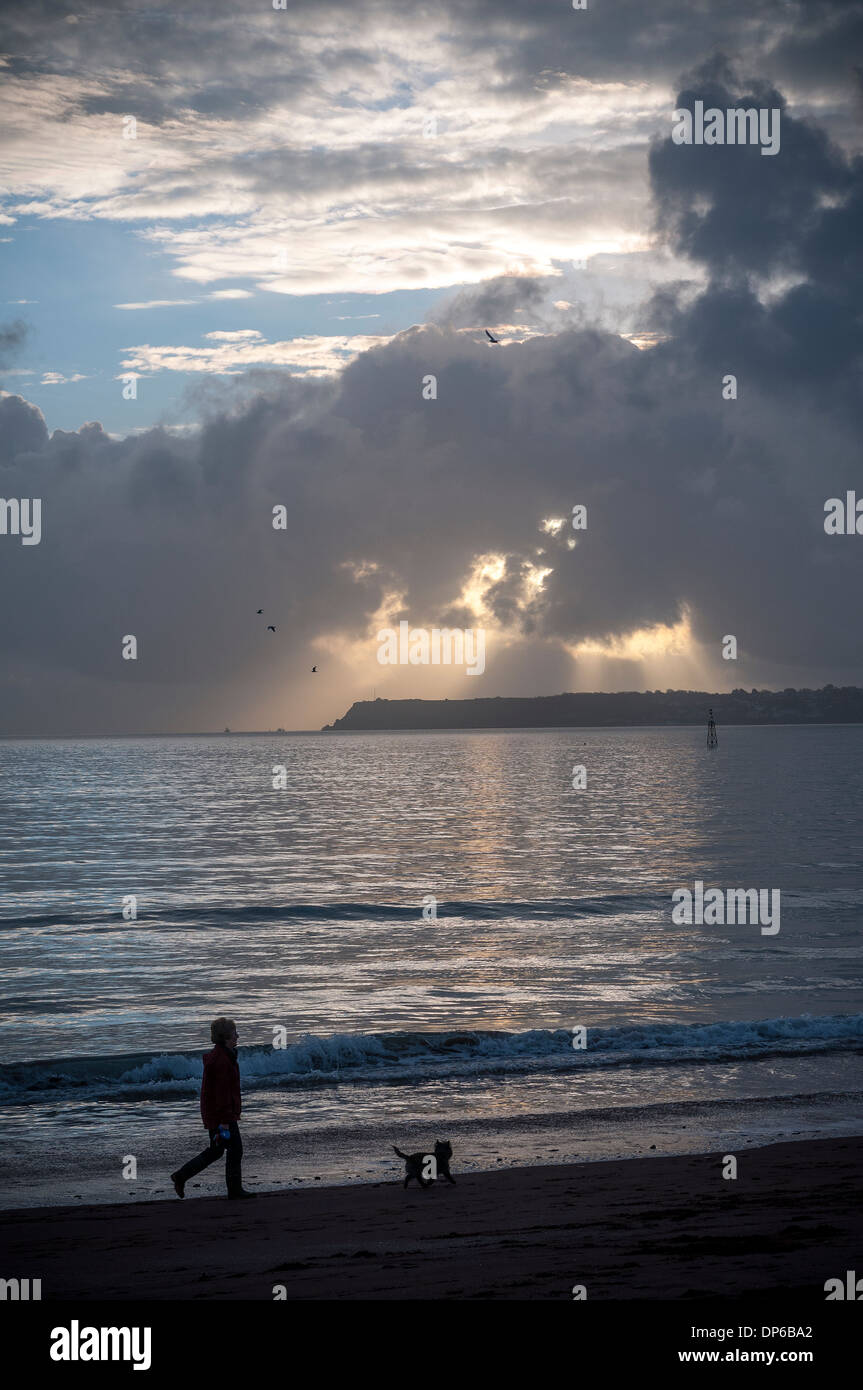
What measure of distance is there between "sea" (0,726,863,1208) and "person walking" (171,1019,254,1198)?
2.65 feet

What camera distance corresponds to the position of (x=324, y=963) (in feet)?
99.1

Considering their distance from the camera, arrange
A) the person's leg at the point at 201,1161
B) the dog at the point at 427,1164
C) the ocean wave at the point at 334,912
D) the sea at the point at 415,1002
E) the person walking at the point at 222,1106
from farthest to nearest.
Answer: the ocean wave at the point at 334,912, the sea at the point at 415,1002, the dog at the point at 427,1164, the person's leg at the point at 201,1161, the person walking at the point at 222,1106

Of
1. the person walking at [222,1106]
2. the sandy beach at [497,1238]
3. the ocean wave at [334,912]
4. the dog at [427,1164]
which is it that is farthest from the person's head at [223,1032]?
the ocean wave at [334,912]

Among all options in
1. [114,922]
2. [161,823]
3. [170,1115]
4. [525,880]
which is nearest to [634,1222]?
[170,1115]

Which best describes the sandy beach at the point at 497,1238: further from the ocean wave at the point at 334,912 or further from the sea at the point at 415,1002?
the ocean wave at the point at 334,912

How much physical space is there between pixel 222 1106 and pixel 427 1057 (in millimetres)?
8869

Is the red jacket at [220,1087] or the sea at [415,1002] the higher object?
the red jacket at [220,1087]

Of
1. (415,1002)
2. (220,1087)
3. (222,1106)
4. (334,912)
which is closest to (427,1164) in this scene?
(222,1106)

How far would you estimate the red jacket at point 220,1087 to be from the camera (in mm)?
12242

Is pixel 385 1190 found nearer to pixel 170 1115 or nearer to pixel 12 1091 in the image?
pixel 170 1115

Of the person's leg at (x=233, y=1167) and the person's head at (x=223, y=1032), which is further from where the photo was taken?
the person's leg at (x=233, y=1167)

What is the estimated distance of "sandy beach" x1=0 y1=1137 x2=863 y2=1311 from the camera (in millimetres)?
8461
